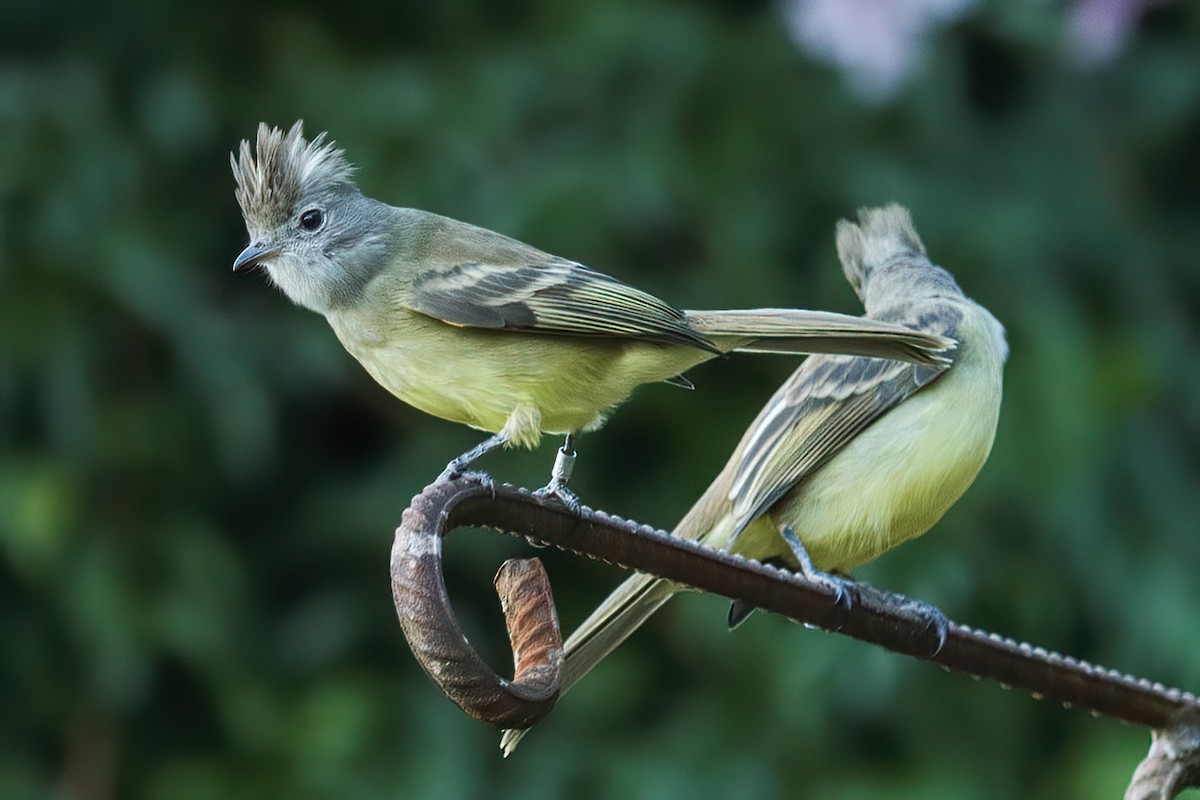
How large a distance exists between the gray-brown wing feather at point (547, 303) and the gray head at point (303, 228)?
0.56 ft

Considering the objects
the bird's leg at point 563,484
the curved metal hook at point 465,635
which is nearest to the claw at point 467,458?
the bird's leg at point 563,484

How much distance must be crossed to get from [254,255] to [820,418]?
1.36 m

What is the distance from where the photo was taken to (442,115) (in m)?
6.04

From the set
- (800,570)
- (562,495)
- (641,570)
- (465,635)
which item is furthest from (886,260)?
(465,635)

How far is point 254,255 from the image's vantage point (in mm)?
3330

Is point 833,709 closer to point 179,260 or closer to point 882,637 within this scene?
point 179,260

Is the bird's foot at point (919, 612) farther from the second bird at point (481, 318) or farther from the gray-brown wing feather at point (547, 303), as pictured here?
the gray-brown wing feather at point (547, 303)

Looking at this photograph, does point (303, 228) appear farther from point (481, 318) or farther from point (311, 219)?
point (481, 318)

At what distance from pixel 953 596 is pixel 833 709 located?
1.98ft

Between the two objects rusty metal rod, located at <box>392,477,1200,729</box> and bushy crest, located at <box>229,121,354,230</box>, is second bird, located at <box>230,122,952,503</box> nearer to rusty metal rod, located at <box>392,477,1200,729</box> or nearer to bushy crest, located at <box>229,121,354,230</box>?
bushy crest, located at <box>229,121,354,230</box>

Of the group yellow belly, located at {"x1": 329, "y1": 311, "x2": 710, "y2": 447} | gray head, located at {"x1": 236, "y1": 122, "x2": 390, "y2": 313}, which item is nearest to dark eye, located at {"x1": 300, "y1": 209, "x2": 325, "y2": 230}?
gray head, located at {"x1": 236, "y1": 122, "x2": 390, "y2": 313}

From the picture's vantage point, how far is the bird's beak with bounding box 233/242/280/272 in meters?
3.29

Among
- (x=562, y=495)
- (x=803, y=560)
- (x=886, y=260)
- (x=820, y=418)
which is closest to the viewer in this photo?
(x=562, y=495)

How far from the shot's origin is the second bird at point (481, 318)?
9.92 ft
